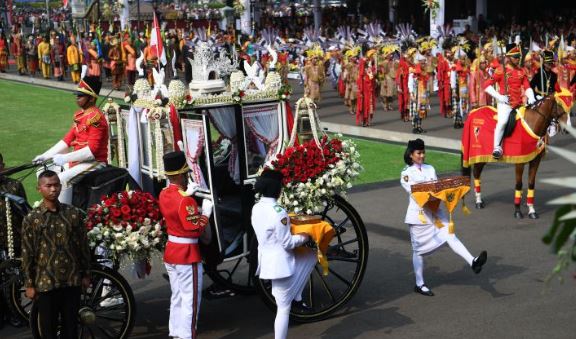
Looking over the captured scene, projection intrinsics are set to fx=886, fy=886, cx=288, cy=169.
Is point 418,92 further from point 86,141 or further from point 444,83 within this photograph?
point 86,141

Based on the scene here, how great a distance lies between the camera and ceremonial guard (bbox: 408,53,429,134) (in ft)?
68.0

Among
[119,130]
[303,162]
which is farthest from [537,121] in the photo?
[119,130]

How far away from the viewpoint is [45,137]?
67.8 ft

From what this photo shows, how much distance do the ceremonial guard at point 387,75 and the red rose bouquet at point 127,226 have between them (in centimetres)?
1751

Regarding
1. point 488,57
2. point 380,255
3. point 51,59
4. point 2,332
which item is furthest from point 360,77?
point 51,59

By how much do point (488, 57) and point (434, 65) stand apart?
389 cm

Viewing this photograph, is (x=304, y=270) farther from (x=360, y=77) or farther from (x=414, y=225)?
(x=360, y=77)

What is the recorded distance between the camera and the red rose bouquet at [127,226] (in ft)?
23.7

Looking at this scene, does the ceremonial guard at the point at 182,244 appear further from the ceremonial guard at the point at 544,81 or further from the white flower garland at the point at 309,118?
the ceremonial guard at the point at 544,81

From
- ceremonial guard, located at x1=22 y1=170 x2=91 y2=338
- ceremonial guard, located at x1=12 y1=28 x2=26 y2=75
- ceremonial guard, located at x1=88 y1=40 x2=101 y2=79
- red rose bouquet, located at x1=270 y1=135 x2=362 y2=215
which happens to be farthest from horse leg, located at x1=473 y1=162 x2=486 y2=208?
ceremonial guard, located at x1=12 y1=28 x2=26 y2=75

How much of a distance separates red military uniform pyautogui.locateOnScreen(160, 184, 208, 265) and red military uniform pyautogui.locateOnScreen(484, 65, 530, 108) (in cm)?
793

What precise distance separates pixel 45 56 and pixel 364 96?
1940 cm

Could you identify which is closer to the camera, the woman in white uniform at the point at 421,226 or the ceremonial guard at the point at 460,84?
the woman in white uniform at the point at 421,226

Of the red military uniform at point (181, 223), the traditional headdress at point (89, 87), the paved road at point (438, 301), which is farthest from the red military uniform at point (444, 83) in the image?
the red military uniform at point (181, 223)
